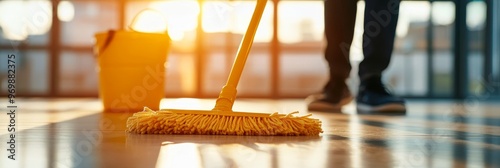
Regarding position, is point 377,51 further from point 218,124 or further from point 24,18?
point 24,18

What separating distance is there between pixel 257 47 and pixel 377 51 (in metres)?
3.26

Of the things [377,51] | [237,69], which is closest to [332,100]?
[377,51]

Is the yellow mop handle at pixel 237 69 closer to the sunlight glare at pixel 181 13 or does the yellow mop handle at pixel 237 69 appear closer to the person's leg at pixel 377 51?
the person's leg at pixel 377 51

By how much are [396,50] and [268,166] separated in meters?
4.92

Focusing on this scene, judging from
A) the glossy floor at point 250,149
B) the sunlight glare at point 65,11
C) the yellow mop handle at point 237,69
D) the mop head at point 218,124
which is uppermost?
the sunlight glare at point 65,11

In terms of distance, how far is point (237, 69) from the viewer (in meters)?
1.29

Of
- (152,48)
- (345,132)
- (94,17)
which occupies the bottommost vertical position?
(345,132)

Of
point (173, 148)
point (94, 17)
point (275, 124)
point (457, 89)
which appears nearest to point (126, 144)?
point (173, 148)

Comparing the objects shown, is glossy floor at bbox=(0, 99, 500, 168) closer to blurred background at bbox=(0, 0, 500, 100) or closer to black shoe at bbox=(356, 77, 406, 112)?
black shoe at bbox=(356, 77, 406, 112)

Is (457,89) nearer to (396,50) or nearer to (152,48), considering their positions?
(396,50)

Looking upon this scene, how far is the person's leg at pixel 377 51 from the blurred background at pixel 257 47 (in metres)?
2.98

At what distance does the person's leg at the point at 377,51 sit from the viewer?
77.2 inches

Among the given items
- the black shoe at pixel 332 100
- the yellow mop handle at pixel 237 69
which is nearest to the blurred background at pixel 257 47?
the black shoe at pixel 332 100

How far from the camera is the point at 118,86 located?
214 centimetres
